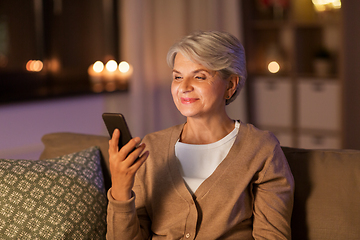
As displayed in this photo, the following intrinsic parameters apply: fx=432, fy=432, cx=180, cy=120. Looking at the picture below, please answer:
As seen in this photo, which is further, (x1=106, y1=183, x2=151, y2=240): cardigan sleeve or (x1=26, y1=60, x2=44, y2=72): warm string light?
(x1=26, y1=60, x2=44, y2=72): warm string light

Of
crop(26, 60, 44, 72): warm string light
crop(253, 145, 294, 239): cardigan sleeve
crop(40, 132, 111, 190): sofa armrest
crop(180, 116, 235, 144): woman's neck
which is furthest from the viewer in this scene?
crop(26, 60, 44, 72): warm string light

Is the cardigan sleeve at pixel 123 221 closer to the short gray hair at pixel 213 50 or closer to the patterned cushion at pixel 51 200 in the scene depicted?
the patterned cushion at pixel 51 200

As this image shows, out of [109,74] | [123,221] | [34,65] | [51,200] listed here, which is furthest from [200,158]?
[109,74]

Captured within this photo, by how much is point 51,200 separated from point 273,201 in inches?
26.9

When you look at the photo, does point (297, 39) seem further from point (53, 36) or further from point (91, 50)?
point (53, 36)

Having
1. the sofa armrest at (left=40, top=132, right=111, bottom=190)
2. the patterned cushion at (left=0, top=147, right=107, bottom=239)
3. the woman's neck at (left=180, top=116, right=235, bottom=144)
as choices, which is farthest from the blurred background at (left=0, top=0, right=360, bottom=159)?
the woman's neck at (left=180, top=116, right=235, bottom=144)

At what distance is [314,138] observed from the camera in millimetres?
→ 3693

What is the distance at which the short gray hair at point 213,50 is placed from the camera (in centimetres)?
131

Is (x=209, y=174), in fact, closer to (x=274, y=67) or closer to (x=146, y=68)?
(x=146, y=68)

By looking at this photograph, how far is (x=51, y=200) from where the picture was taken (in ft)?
4.44

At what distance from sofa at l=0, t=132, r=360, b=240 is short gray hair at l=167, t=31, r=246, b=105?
0.38 m

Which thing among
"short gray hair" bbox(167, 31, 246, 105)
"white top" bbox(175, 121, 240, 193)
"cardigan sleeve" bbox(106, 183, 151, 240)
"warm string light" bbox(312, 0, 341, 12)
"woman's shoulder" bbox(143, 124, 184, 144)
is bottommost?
"cardigan sleeve" bbox(106, 183, 151, 240)

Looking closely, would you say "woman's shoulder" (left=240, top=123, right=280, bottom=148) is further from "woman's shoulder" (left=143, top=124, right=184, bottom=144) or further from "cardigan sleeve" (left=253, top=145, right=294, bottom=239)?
"woman's shoulder" (left=143, top=124, right=184, bottom=144)

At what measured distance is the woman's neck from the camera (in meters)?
1.41
